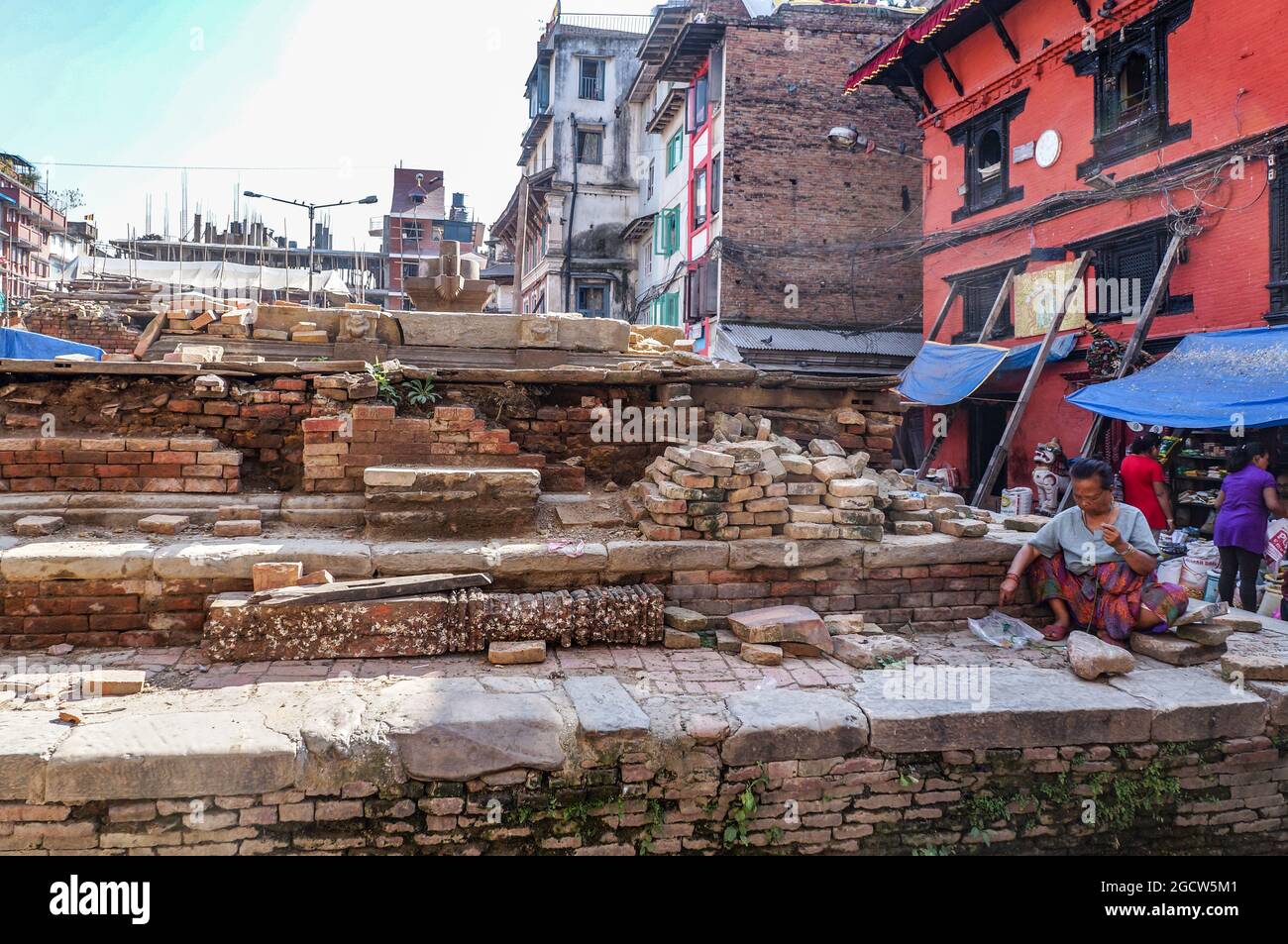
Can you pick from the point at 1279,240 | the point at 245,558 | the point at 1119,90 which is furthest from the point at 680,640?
the point at 1119,90

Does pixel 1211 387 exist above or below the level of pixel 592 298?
below

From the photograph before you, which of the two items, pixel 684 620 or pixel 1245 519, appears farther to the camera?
pixel 1245 519

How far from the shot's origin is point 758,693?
3.93 m

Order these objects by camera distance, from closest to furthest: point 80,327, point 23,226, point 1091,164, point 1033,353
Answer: point 1091,164 < point 1033,353 < point 80,327 < point 23,226

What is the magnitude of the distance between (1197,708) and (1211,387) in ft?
17.4

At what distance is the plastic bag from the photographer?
497cm

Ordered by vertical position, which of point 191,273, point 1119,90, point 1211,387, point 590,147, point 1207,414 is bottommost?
point 1207,414

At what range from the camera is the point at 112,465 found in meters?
5.52

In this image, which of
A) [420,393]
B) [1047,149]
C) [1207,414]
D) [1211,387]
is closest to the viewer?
[420,393]

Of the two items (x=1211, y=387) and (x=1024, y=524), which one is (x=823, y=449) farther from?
(x=1211, y=387)

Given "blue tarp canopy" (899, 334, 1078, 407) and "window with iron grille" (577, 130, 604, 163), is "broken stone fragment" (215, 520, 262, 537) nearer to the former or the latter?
"blue tarp canopy" (899, 334, 1078, 407)
